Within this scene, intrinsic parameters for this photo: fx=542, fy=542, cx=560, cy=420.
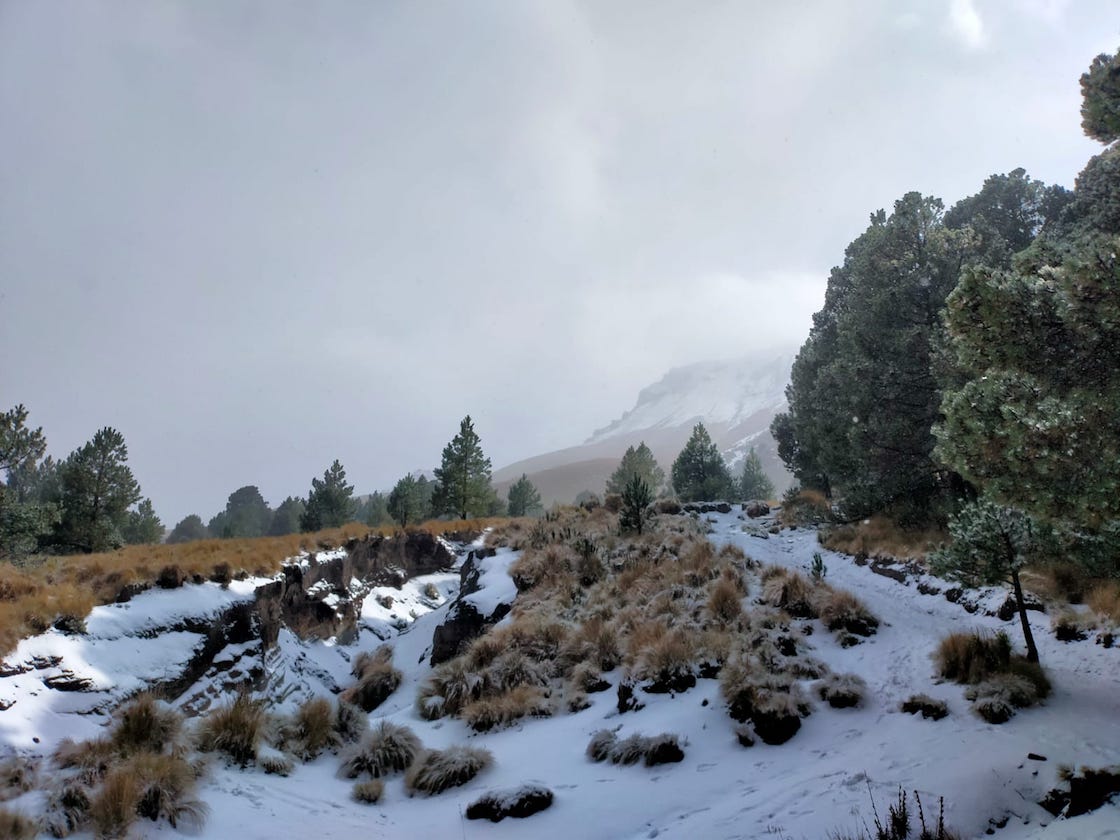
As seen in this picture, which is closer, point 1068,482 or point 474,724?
point 1068,482

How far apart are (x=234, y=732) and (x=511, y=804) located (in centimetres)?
385

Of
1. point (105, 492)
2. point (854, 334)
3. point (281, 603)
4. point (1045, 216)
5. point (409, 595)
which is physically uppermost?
point (1045, 216)

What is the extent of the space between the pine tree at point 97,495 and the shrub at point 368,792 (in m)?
A: 27.0

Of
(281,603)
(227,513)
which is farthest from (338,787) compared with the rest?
(227,513)

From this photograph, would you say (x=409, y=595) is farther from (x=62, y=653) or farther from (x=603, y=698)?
(x=603, y=698)

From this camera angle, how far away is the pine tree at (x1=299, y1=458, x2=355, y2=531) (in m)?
38.8

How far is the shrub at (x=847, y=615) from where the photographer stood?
1028cm

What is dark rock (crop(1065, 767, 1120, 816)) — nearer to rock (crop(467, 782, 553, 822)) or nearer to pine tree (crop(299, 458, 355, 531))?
rock (crop(467, 782, 553, 822))

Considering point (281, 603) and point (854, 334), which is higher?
point (854, 334)

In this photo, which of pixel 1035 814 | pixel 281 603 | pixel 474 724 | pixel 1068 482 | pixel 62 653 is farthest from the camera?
pixel 281 603

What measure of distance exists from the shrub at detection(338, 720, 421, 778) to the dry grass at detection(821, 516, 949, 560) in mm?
12976

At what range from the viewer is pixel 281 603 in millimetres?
18094

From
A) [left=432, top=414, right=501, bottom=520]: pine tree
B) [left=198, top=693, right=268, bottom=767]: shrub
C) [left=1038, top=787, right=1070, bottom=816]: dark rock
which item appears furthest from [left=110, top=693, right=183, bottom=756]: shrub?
[left=432, top=414, right=501, bottom=520]: pine tree

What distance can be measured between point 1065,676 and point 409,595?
23.6m
